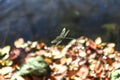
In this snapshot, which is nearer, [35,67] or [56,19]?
[35,67]

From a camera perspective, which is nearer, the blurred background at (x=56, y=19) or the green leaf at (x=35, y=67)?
the green leaf at (x=35, y=67)

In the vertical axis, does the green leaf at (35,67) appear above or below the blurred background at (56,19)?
below

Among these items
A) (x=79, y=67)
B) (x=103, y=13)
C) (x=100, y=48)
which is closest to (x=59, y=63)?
(x=79, y=67)

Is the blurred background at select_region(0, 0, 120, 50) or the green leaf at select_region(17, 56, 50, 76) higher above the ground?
the blurred background at select_region(0, 0, 120, 50)

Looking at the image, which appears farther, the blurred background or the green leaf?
the blurred background

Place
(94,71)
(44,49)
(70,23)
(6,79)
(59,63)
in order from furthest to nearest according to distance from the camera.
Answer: (70,23) < (44,49) < (59,63) < (94,71) < (6,79)

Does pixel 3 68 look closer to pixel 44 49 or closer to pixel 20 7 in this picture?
pixel 44 49

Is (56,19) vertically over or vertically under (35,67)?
over

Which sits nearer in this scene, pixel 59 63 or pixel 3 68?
pixel 3 68
